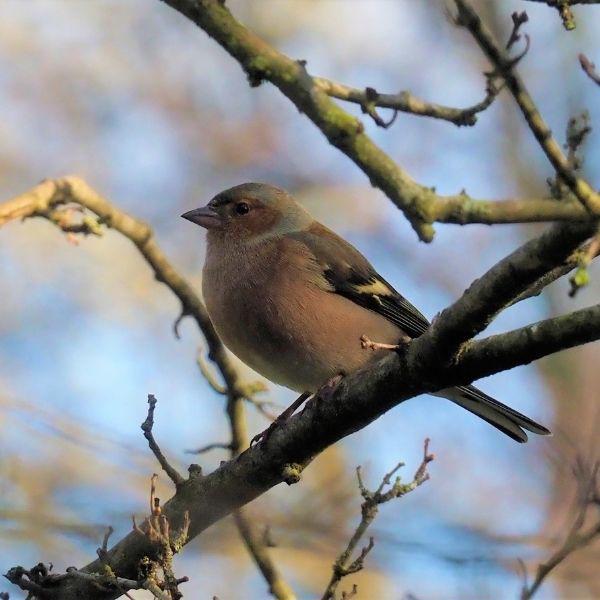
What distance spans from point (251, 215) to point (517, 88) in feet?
12.9

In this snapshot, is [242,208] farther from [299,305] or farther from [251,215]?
[299,305]

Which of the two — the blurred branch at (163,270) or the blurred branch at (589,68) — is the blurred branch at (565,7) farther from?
the blurred branch at (163,270)

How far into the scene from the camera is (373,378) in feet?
13.2

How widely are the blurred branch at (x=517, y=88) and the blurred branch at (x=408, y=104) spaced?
0.79 metres

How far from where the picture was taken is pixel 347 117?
3.81 m

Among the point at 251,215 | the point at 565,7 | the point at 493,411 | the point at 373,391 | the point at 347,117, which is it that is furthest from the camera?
the point at 251,215

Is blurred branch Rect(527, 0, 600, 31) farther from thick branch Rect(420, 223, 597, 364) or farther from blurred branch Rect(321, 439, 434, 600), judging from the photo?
blurred branch Rect(321, 439, 434, 600)

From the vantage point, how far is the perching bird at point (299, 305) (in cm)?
582

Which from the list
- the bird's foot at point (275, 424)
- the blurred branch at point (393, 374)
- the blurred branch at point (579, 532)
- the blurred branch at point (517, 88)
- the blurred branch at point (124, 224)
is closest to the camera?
the blurred branch at point (517, 88)

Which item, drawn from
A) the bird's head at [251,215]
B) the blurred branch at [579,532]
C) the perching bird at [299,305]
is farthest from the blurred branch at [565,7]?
the bird's head at [251,215]

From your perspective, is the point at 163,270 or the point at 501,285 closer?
the point at 501,285

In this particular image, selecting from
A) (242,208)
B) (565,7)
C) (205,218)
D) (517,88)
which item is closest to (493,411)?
(242,208)

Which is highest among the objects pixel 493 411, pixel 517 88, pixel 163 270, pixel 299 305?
pixel 163 270

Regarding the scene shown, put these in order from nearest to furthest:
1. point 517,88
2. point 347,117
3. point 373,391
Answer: point 517,88, point 347,117, point 373,391
